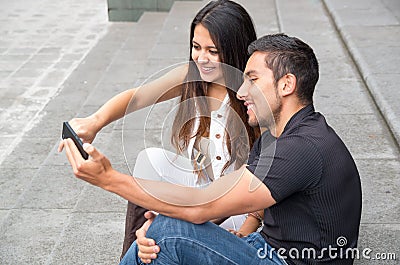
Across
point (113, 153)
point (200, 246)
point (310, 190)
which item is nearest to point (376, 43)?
point (113, 153)

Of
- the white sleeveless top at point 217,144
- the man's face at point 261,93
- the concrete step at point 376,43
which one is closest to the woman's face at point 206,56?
the white sleeveless top at point 217,144

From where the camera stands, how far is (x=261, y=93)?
7.75ft

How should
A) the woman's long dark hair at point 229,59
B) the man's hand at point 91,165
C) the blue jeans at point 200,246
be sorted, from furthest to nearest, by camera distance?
the woman's long dark hair at point 229,59 < the blue jeans at point 200,246 < the man's hand at point 91,165

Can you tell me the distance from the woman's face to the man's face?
1.35 ft

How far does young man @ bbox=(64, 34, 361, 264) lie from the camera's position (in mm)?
2146

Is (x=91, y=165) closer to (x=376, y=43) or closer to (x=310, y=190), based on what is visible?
(x=310, y=190)

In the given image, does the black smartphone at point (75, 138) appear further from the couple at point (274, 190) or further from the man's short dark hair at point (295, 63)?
the man's short dark hair at point (295, 63)

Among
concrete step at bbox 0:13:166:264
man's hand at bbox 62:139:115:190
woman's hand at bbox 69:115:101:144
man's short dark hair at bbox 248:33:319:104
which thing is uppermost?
man's short dark hair at bbox 248:33:319:104

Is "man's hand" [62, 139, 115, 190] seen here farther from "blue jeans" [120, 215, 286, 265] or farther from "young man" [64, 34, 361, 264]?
"blue jeans" [120, 215, 286, 265]

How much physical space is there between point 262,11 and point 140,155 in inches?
214

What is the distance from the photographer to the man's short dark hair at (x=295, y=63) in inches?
91.7

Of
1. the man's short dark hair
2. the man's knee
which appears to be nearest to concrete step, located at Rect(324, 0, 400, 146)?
the man's short dark hair

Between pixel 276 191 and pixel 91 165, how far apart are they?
0.59 m

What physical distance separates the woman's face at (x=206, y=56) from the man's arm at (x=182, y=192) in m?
0.74
